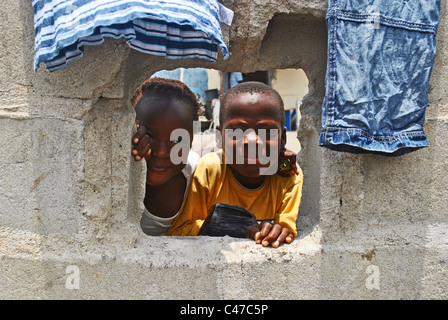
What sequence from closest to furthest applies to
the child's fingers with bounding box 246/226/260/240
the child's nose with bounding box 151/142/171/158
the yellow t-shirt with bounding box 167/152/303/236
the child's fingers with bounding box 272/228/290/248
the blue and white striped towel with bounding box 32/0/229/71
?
the blue and white striped towel with bounding box 32/0/229/71, the child's fingers with bounding box 272/228/290/248, the child's fingers with bounding box 246/226/260/240, the child's nose with bounding box 151/142/171/158, the yellow t-shirt with bounding box 167/152/303/236

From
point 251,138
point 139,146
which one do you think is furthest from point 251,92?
point 139,146

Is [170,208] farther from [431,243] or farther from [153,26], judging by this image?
[431,243]

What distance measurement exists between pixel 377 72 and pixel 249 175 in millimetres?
1024

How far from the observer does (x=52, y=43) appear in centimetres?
180

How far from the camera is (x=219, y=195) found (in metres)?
2.80

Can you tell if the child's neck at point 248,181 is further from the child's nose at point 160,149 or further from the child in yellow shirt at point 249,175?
the child's nose at point 160,149

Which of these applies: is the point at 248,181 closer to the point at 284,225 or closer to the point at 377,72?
Answer: the point at 284,225

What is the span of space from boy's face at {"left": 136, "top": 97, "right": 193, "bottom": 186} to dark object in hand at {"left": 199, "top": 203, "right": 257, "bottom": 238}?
44cm

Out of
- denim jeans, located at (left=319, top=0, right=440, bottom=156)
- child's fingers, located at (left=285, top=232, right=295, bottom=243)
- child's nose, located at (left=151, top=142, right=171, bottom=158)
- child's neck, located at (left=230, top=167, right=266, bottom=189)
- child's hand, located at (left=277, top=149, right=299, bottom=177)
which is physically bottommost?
child's fingers, located at (left=285, top=232, right=295, bottom=243)

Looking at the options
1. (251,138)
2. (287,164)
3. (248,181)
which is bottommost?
(248,181)

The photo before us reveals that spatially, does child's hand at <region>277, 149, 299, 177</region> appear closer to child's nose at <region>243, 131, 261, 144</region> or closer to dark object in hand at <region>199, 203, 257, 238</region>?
child's nose at <region>243, 131, 261, 144</region>

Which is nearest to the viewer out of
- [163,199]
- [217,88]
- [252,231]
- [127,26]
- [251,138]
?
[127,26]

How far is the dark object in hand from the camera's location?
2476 millimetres

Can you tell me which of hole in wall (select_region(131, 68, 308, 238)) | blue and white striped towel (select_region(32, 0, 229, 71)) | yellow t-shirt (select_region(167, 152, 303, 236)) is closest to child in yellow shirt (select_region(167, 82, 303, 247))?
yellow t-shirt (select_region(167, 152, 303, 236))
